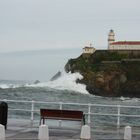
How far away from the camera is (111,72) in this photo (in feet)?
393

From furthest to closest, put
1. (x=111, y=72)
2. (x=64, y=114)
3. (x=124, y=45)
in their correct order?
(x=124, y=45) → (x=111, y=72) → (x=64, y=114)

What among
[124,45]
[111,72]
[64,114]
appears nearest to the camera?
[64,114]

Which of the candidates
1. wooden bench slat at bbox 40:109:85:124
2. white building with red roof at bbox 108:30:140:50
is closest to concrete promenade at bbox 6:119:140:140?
wooden bench slat at bbox 40:109:85:124

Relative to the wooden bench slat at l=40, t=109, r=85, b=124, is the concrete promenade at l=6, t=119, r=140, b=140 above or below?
below

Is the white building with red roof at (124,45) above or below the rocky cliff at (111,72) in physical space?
above

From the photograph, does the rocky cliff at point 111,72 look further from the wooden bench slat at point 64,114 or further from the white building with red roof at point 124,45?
the wooden bench slat at point 64,114

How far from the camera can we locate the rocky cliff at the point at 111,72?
117 m

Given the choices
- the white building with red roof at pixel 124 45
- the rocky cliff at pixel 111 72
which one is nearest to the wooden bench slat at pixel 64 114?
the rocky cliff at pixel 111 72

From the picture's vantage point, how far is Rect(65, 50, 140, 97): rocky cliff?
117188 mm

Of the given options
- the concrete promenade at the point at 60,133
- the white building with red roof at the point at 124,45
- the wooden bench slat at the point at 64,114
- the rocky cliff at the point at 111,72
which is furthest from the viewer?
the white building with red roof at the point at 124,45

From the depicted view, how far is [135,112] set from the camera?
57.0 m

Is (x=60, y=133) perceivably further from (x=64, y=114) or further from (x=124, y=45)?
(x=124, y=45)

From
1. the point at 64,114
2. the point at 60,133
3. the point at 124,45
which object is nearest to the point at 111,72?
the point at 124,45

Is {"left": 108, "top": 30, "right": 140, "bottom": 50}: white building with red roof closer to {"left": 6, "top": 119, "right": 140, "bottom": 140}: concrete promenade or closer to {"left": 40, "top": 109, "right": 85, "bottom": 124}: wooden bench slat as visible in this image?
{"left": 6, "top": 119, "right": 140, "bottom": 140}: concrete promenade
